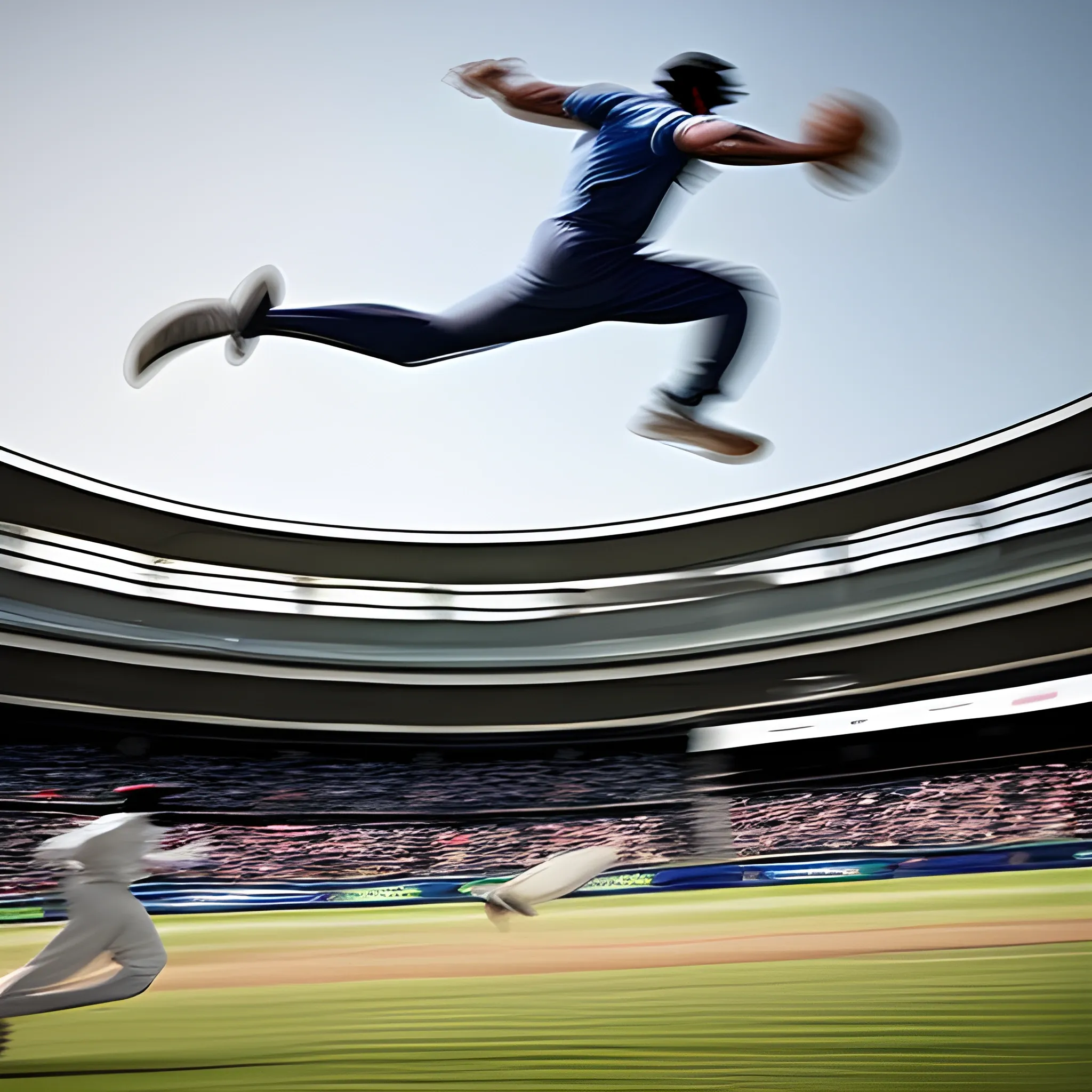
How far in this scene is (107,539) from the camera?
3.04 meters

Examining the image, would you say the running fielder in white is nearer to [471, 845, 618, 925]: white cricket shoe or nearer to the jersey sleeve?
[471, 845, 618, 925]: white cricket shoe

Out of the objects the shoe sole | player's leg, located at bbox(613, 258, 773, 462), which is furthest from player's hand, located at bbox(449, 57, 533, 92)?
the shoe sole

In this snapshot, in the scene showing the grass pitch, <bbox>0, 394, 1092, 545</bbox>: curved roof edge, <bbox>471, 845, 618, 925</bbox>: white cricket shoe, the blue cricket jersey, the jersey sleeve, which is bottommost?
the grass pitch

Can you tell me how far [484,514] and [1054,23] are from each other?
8.39ft

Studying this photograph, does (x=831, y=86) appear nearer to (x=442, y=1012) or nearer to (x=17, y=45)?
(x=17, y=45)

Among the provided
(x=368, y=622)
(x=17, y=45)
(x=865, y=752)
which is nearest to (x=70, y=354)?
(x=17, y=45)

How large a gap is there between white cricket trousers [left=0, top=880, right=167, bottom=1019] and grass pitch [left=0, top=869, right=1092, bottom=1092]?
0.04m

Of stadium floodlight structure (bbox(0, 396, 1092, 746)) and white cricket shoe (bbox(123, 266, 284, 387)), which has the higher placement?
white cricket shoe (bbox(123, 266, 284, 387))

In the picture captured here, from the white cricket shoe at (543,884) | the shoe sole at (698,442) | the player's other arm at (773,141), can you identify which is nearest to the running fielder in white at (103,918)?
the white cricket shoe at (543,884)

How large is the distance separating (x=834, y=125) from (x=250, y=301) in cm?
211

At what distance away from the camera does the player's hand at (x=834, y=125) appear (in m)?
3.01

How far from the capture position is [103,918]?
2.30 m

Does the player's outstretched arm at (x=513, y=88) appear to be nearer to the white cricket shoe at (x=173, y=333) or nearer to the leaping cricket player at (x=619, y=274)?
the leaping cricket player at (x=619, y=274)

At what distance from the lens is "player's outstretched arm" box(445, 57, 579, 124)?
3092 millimetres
